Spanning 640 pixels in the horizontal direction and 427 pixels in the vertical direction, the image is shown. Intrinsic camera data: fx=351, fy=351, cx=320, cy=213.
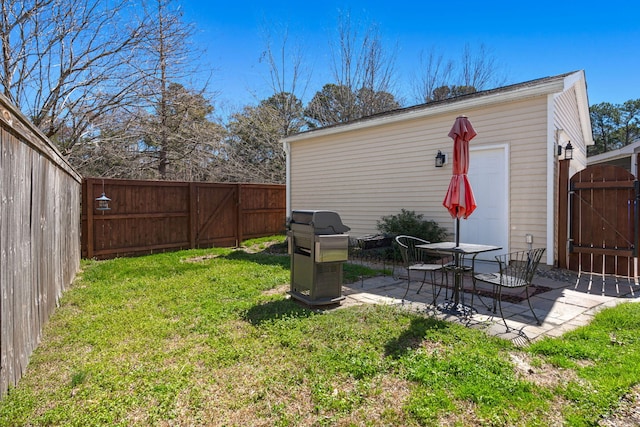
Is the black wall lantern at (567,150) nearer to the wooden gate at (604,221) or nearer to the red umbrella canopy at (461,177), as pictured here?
the wooden gate at (604,221)

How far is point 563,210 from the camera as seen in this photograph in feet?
19.6

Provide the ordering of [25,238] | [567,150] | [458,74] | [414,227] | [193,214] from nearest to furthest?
[25,238] → [567,150] → [414,227] → [193,214] → [458,74]

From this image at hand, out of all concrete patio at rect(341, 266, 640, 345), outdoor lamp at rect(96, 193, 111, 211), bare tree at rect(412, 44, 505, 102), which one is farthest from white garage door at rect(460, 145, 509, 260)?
bare tree at rect(412, 44, 505, 102)

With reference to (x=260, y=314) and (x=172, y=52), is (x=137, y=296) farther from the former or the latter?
(x=172, y=52)

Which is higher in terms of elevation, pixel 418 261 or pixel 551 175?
pixel 551 175

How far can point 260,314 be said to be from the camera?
388cm

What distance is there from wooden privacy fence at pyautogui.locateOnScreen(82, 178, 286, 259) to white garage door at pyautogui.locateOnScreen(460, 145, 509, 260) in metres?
6.12

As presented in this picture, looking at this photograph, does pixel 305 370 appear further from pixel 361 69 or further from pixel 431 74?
pixel 431 74

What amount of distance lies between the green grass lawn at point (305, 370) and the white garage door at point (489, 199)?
2.57 meters

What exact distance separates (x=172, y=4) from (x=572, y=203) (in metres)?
9.85

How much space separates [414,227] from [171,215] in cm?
587

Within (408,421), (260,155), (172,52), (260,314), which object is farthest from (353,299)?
(260,155)

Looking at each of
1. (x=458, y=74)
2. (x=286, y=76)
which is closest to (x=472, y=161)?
(x=458, y=74)

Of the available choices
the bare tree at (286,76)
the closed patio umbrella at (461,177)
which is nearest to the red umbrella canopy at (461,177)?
the closed patio umbrella at (461,177)
